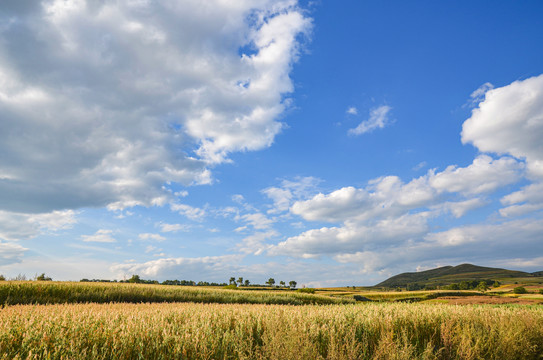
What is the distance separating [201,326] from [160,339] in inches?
28.1

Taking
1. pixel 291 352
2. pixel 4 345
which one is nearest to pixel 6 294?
pixel 4 345

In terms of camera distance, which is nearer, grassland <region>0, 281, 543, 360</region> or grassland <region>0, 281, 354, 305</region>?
grassland <region>0, 281, 543, 360</region>

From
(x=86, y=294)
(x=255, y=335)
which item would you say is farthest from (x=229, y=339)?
(x=86, y=294)

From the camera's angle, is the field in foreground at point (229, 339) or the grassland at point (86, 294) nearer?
the field in foreground at point (229, 339)

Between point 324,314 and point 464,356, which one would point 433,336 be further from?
point 324,314

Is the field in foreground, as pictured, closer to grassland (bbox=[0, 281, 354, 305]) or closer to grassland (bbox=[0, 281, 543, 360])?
grassland (bbox=[0, 281, 543, 360])

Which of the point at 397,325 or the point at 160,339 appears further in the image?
the point at 397,325

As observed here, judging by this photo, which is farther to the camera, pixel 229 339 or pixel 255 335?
pixel 255 335

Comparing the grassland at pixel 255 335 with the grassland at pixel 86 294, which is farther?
the grassland at pixel 86 294

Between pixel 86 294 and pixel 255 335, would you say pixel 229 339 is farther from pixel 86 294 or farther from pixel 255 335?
pixel 86 294

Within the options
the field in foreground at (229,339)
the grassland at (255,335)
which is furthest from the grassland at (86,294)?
the field in foreground at (229,339)

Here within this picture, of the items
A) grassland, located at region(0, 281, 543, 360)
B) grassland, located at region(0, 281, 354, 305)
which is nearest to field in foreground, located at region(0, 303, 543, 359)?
grassland, located at region(0, 281, 543, 360)

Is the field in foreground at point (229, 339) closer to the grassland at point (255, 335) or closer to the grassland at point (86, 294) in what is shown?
the grassland at point (255, 335)

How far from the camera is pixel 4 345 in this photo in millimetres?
4203
